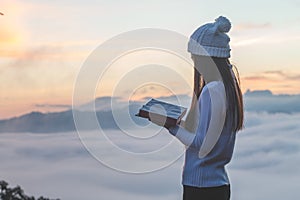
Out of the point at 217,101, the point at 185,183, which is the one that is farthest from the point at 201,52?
the point at 185,183

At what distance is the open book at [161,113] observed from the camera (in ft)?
8.02

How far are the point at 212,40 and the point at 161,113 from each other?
557 millimetres

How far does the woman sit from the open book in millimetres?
61

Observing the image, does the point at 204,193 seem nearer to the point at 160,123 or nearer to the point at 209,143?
the point at 209,143

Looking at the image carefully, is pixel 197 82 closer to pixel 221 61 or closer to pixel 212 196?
pixel 221 61

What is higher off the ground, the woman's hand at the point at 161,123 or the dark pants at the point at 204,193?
the woman's hand at the point at 161,123

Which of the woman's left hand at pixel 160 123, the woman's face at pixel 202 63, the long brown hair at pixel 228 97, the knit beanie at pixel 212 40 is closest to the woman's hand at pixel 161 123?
the woman's left hand at pixel 160 123

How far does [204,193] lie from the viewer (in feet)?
8.78

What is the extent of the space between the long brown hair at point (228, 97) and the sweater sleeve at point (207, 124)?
82 mm

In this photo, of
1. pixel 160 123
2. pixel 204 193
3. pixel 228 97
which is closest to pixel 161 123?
pixel 160 123

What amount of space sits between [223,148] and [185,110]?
298mm

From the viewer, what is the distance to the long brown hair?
2594 millimetres

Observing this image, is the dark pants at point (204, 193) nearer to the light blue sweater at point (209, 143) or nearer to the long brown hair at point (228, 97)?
the light blue sweater at point (209, 143)

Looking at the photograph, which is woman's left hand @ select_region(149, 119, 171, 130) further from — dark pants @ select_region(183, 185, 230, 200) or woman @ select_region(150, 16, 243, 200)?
dark pants @ select_region(183, 185, 230, 200)
